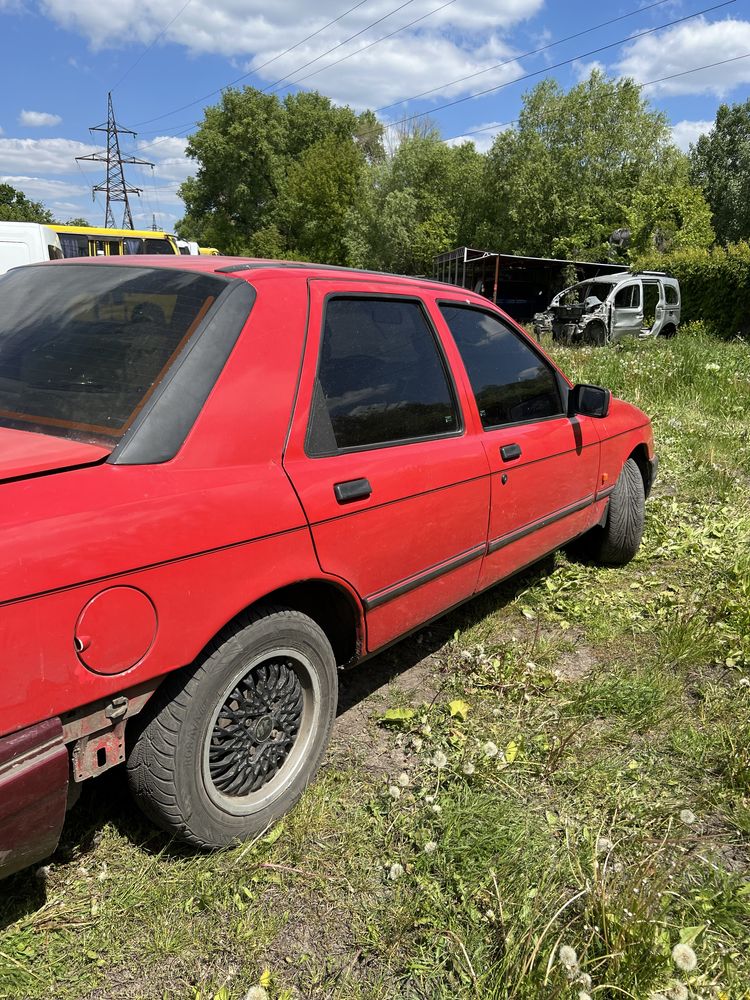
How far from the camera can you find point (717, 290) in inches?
866

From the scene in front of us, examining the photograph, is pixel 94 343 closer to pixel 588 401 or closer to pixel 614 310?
pixel 588 401

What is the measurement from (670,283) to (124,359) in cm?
2004

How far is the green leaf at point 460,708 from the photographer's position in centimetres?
301

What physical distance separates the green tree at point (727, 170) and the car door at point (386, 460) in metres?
54.1

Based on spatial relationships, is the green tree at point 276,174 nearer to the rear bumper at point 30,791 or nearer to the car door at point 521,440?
the car door at point 521,440

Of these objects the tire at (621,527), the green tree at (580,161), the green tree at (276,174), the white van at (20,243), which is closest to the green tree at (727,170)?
the green tree at (580,161)

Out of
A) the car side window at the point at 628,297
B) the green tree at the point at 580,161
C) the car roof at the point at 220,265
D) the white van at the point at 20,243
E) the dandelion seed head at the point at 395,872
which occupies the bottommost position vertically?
the dandelion seed head at the point at 395,872

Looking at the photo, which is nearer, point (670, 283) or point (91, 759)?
point (91, 759)

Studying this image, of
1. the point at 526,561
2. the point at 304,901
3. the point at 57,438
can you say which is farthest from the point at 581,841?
the point at 57,438

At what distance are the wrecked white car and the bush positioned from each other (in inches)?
125

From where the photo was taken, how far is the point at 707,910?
6.88 ft

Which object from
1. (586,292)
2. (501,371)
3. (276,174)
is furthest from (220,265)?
(276,174)

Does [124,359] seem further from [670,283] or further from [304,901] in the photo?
[670,283]

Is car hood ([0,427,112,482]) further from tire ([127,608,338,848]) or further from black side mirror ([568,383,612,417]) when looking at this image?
black side mirror ([568,383,612,417])
